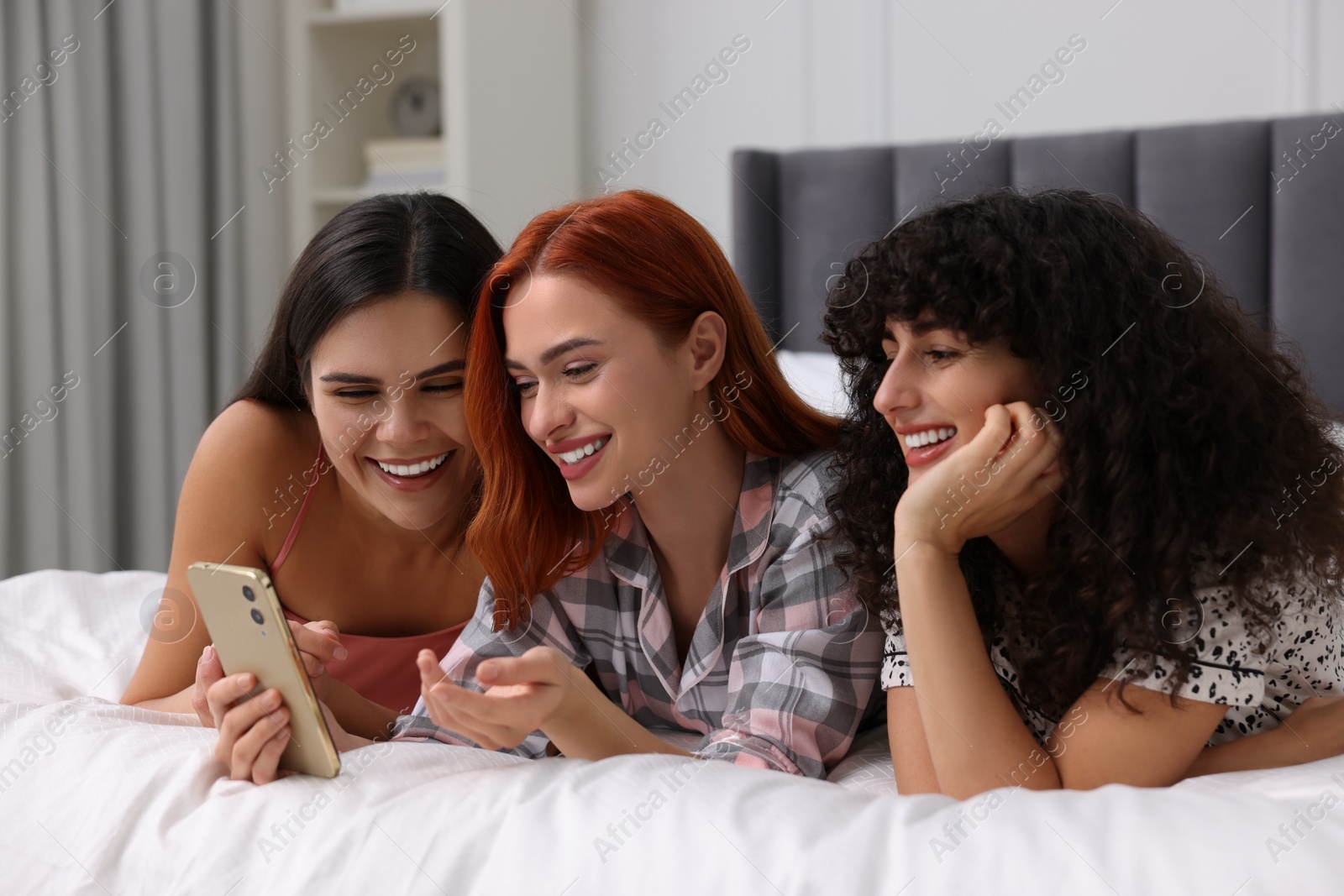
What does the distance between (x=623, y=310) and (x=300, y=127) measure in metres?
2.22

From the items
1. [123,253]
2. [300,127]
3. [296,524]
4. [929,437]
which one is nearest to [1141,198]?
[929,437]

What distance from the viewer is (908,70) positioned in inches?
96.9

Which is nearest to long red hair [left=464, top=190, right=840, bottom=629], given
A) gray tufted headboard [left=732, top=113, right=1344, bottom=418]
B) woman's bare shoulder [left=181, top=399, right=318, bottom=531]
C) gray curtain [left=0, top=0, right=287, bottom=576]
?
woman's bare shoulder [left=181, top=399, right=318, bottom=531]

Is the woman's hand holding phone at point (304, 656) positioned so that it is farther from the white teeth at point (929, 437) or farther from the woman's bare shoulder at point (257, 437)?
the white teeth at point (929, 437)

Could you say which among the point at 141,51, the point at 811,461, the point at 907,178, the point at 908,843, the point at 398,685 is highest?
the point at 141,51

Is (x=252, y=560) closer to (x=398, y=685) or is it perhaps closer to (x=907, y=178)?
(x=398, y=685)

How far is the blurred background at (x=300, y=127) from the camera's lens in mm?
2430

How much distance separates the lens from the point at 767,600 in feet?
4.00

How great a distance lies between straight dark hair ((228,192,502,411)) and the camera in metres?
1.31

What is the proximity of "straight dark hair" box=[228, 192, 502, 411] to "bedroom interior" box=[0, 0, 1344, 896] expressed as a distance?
17 centimetres

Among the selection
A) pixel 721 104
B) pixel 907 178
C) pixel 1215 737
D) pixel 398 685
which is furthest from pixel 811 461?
pixel 721 104

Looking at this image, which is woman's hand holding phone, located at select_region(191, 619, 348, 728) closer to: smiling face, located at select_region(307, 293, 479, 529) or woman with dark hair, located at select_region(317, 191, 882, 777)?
woman with dark hair, located at select_region(317, 191, 882, 777)

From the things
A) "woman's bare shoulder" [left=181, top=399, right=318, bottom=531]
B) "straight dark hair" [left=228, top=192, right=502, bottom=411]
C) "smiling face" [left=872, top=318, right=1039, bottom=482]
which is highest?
"straight dark hair" [left=228, top=192, right=502, bottom=411]

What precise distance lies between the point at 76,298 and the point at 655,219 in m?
2.06
